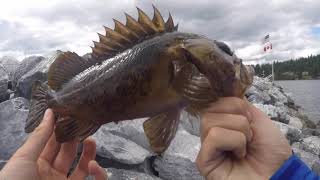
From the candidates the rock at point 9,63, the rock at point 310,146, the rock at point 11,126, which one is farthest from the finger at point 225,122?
the rock at point 310,146

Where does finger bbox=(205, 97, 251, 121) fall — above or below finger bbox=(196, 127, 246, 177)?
above

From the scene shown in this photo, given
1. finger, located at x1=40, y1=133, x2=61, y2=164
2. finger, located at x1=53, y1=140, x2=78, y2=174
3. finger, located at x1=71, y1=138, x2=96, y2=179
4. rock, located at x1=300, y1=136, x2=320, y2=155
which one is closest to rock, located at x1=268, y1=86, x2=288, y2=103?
rock, located at x1=300, y1=136, x2=320, y2=155

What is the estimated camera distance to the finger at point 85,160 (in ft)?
12.4

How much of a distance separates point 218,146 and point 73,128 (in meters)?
0.90

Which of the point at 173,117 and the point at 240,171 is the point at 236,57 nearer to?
the point at 173,117

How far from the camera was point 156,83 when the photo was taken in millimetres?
2600

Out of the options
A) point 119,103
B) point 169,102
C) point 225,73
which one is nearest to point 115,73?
point 119,103

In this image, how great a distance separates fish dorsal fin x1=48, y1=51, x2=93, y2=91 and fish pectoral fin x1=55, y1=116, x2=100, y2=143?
0.25 meters

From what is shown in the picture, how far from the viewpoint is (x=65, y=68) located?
2.87m

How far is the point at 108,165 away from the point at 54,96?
484 cm

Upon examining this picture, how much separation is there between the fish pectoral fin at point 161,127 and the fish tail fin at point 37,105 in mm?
710

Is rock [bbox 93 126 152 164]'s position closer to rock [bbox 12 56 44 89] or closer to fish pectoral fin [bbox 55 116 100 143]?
fish pectoral fin [bbox 55 116 100 143]

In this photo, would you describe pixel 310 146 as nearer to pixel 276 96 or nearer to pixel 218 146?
pixel 218 146

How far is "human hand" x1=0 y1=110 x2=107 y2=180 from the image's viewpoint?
9.95 feet
